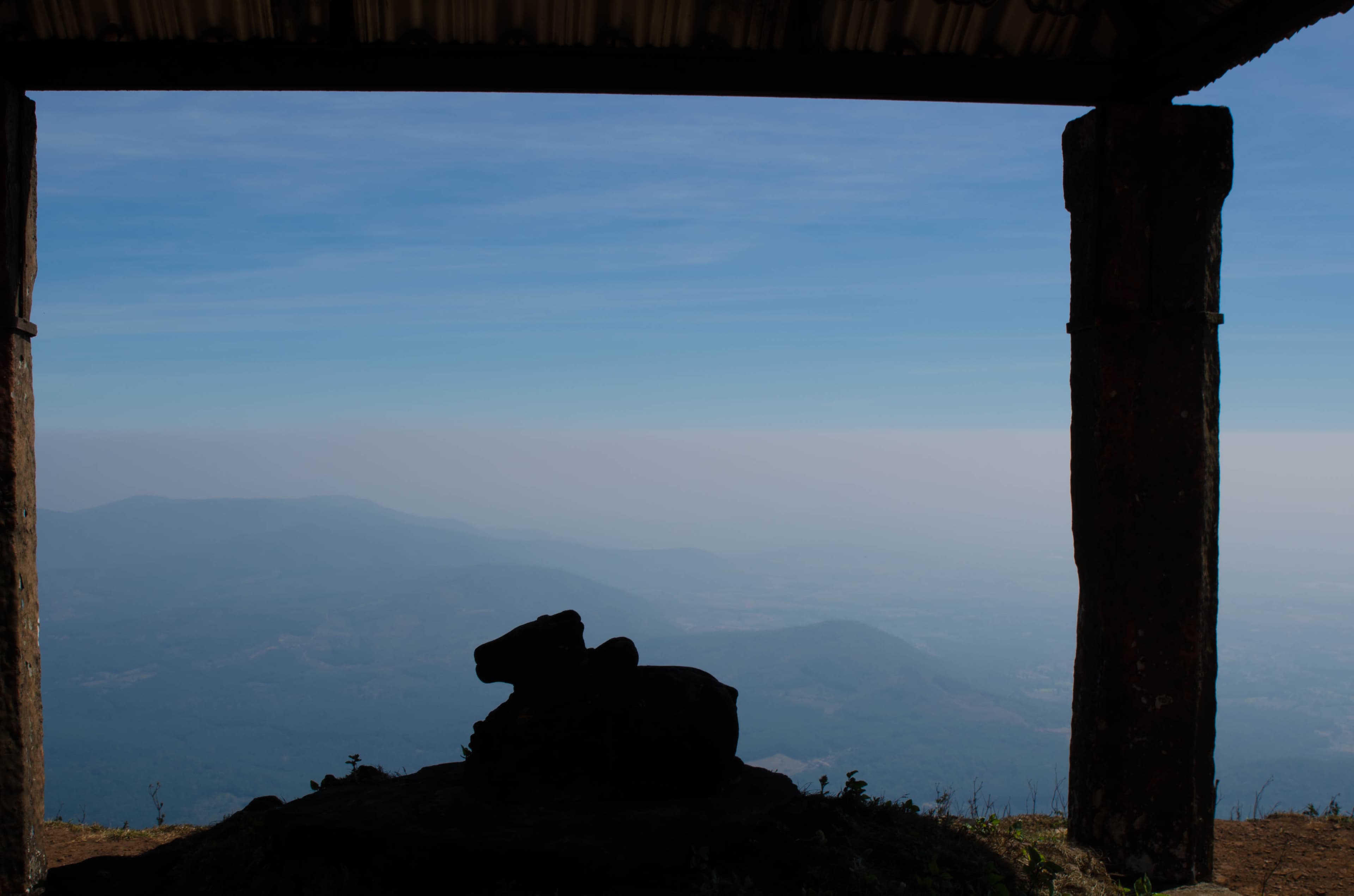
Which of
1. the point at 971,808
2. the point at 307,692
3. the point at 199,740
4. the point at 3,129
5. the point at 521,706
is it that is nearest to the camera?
the point at 3,129

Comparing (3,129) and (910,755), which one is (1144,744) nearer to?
(3,129)

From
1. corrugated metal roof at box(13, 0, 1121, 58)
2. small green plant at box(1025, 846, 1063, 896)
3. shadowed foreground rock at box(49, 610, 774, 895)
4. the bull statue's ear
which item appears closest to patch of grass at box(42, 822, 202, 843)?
shadowed foreground rock at box(49, 610, 774, 895)

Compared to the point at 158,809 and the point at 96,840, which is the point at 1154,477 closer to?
→ the point at 96,840

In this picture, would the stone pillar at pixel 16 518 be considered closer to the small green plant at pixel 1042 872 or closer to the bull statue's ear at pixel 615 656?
the bull statue's ear at pixel 615 656

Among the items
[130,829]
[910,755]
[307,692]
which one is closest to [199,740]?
[307,692]

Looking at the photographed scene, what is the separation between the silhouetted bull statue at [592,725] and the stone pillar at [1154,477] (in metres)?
2.27

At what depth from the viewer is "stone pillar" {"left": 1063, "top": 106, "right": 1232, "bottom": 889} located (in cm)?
490

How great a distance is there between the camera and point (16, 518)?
15.5 feet

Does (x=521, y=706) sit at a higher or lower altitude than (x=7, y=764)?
higher

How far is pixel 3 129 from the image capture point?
15.4ft

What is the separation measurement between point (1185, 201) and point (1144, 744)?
3131mm

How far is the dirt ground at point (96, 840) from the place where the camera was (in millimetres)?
5719

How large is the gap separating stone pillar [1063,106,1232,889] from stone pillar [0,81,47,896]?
6057 millimetres

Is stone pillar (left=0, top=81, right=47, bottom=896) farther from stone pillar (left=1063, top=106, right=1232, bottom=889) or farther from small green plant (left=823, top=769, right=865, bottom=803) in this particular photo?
stone pillar (left=1063, top=106, right=1232, bottom=889)
